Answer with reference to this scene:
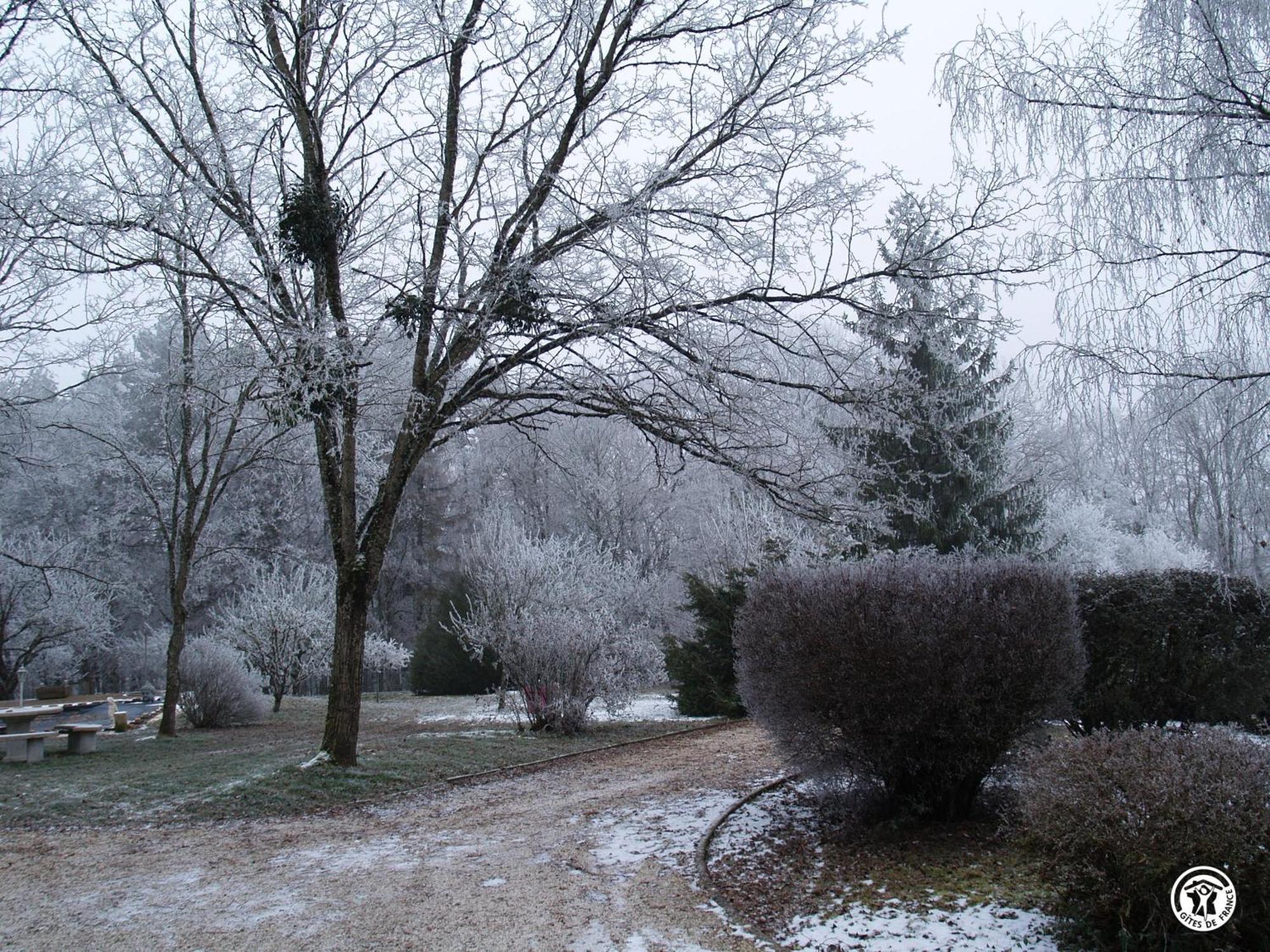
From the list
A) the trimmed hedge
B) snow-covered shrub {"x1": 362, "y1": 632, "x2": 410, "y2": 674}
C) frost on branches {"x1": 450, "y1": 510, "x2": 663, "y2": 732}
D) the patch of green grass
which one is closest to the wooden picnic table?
frost on branches {"x1": 450, "y1": 510, "x2": 663, "y2": 732}

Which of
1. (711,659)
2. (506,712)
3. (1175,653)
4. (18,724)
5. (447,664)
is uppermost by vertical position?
(1175,653)

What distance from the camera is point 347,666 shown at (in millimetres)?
8461

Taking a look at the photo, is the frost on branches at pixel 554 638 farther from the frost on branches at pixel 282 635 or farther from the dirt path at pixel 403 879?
the dirt path at pixel 403 879

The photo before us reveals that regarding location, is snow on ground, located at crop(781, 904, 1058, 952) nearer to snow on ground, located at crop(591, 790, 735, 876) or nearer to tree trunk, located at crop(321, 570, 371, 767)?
snow on ground, located at crop(591, 790, 735, 876)

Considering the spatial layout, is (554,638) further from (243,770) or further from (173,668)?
(173,668)

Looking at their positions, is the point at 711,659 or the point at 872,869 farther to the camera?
the point at 711,659

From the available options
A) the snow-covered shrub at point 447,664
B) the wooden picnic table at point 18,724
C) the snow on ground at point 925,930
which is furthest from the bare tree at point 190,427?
the snow-covered shrub at point 447,664

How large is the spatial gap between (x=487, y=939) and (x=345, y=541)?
5.33 m

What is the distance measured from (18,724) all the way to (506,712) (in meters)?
6.74

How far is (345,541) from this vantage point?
8.58 m

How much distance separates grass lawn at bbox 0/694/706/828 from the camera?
7.14 meters

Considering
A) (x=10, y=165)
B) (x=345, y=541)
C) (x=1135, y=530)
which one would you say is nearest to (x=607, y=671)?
(x=345, y=541)

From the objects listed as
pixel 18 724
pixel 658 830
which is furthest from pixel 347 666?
pixel 18 724

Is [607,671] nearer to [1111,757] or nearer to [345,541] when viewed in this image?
[345,541]
